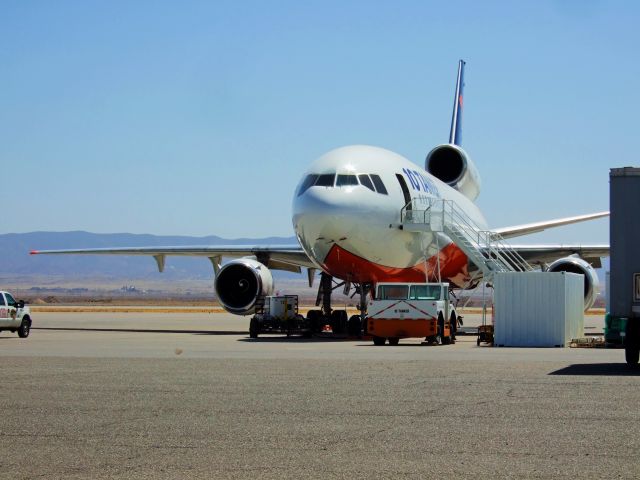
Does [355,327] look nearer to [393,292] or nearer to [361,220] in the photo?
[393,292]

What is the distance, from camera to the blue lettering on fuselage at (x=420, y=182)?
96.3 feet

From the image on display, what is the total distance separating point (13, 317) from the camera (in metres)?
29.3

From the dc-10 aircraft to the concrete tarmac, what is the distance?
26.3ft

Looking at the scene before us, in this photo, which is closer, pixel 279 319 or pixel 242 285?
pixel 279 319

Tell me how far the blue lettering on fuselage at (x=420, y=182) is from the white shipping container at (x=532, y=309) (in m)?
4.23

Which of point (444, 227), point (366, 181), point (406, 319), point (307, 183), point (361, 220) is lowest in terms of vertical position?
point (406, 319)

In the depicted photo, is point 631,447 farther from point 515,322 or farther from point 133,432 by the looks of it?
point 515,322

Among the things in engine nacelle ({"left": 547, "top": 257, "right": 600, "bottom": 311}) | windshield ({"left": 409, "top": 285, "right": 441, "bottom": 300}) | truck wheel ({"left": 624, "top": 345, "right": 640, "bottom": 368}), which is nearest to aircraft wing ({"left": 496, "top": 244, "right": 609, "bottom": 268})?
engine nacelle ({"left": 547, "top": 257, "right": 600, "bottom": 311})

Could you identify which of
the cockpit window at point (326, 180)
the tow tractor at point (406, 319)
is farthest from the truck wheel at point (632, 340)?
the cockpit window at point (326, 180)

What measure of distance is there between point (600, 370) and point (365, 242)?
10.9 meters

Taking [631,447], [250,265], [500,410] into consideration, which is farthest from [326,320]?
[631,447]

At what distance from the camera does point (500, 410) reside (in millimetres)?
11430

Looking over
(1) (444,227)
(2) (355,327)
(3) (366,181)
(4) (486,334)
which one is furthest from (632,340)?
(2) (355,327)

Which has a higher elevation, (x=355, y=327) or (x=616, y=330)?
(x=355, y=327)
